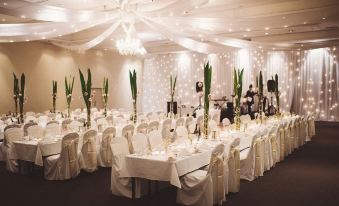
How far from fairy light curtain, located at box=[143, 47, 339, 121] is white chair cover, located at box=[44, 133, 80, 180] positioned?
9.03 metres

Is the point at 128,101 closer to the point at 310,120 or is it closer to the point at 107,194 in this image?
the point at 310,120

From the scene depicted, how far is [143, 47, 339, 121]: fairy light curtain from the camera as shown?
49.6 ft

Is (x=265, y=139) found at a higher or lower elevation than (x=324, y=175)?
higher

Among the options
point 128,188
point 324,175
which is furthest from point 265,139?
point 128,188

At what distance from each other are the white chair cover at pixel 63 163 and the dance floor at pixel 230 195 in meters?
0.16

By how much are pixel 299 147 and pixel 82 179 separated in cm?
631

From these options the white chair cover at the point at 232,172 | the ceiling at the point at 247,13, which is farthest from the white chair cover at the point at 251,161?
the ceiling at the point at 247,13

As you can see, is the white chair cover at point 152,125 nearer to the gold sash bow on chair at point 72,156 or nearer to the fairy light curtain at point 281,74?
the gold sash bow on chair at point 72,156

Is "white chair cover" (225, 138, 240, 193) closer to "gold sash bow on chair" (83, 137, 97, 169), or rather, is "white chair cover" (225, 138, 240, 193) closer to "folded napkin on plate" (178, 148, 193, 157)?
"folded napkin on plate" (178, 148, 193, 157)

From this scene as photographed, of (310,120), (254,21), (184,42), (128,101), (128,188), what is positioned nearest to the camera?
(128,188)

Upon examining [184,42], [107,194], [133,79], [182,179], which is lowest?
[107,194]

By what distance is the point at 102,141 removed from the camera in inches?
291

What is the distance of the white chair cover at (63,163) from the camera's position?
633 centimetres

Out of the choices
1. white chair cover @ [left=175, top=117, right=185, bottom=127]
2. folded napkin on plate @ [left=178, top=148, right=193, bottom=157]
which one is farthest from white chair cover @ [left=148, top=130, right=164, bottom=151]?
white chair cover @ [left=175, top=117, right=185, bottom=127]
